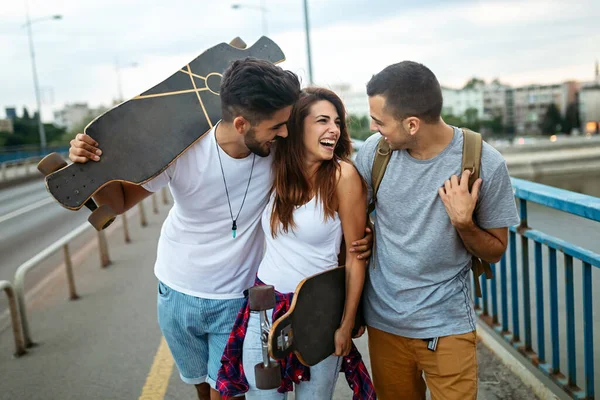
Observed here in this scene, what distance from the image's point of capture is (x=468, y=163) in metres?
2.15

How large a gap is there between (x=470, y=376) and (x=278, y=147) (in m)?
1.23

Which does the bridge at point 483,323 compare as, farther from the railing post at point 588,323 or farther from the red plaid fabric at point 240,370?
the red plaid fabric at point 240,370

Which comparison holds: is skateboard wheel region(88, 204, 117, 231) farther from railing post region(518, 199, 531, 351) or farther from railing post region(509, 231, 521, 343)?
railing post region(509, 231, 521, 343)

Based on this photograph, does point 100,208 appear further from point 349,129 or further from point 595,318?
point 595,318

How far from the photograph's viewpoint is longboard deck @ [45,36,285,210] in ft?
7.68

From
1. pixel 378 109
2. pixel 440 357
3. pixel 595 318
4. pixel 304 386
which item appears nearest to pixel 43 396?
pixel 304 386

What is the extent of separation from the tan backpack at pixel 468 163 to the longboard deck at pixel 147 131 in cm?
76

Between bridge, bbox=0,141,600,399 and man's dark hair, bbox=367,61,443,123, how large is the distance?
0.85 m

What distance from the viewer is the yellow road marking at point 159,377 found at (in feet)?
12.3

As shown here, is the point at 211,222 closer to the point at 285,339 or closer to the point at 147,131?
the point at 147,131

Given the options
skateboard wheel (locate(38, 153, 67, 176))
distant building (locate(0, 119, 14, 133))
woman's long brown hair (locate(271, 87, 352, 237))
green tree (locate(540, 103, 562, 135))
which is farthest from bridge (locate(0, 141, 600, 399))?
green tree (locate(540, 103, 562, 135))

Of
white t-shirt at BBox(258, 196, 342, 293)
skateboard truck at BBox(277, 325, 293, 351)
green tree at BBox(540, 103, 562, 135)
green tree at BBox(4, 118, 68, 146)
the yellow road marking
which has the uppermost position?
green tree at BBox(4, 118, 68, 146)

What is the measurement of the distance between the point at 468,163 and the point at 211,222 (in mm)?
1147

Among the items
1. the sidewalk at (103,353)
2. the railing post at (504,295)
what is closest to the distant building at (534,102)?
the sidewalk at (103,353)
